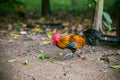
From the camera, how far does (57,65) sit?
6.25 m

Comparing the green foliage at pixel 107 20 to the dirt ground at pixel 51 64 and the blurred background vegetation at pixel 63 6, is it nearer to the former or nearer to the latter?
the dirt ground at pixel 51 64

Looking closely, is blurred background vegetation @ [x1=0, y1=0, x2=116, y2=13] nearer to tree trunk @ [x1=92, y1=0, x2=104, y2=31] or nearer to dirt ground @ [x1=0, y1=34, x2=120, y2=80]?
tree trunk @ [x1=92, y1=0, x2=104, y2=31]

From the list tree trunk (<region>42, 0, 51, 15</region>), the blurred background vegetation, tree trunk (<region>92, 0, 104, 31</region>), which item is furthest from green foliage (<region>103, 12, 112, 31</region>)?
tree trunk (<region>42, 0, 51, 15</region>)

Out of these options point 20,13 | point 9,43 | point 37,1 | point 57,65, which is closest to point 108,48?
point 57,65

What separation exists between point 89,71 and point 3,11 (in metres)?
8.92

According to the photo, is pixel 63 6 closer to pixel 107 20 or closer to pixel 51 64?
pixel 107 20

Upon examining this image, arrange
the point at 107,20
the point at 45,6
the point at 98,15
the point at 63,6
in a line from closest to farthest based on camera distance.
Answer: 1. the point at 98,15
2. the point at 107,20
3. the point at 45,6
4. the point at 63,6

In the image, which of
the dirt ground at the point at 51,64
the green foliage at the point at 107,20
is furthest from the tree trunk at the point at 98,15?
the dirt ground at the point at 51,64

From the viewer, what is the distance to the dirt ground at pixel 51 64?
5703 mm

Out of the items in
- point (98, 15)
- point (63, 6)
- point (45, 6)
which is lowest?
point (63, 6)

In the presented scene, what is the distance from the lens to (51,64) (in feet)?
20.6

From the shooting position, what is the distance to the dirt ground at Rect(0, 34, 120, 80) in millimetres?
5703

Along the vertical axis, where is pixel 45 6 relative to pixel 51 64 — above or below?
below

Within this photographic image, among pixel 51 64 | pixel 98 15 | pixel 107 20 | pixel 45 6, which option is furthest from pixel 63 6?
pixel 51 64
